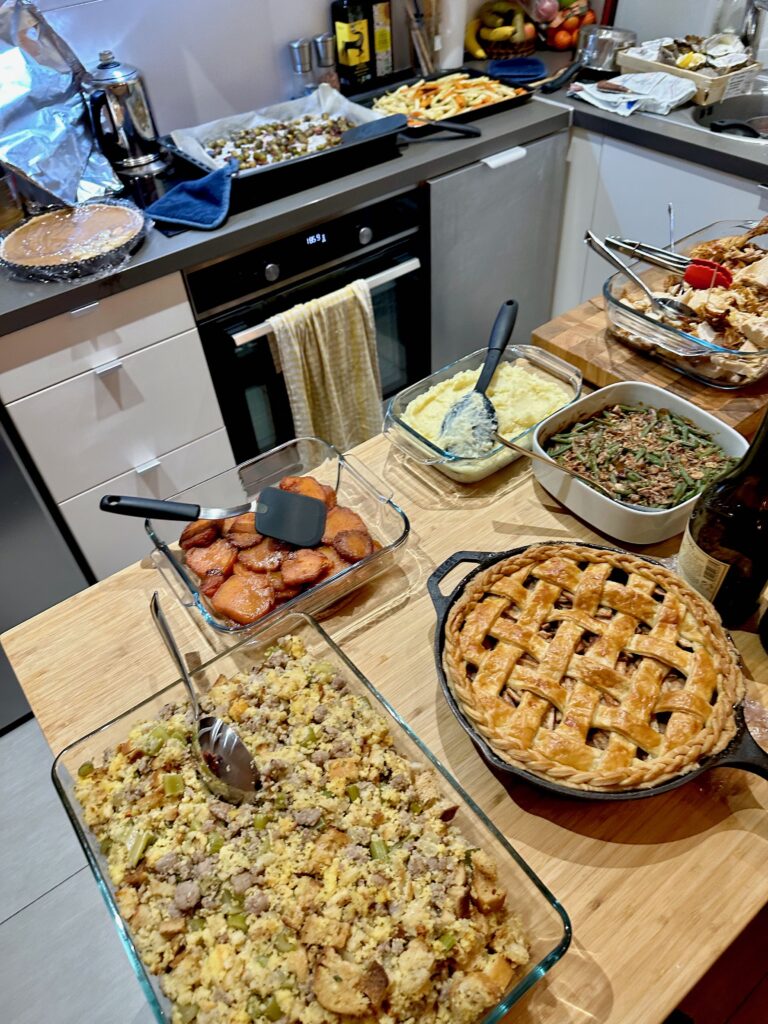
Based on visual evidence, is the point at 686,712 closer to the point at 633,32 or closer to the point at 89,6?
the point at 89,6

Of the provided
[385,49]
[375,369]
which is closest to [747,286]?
[375,369]

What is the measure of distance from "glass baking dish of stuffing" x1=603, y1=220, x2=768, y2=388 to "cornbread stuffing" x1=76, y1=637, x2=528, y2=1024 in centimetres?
79

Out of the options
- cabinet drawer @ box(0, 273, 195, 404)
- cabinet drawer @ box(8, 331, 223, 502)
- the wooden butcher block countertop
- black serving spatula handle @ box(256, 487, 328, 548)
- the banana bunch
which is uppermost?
the banana bunch

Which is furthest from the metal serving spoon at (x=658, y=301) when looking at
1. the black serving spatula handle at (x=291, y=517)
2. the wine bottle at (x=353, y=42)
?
the wine bottle at (x=353, y=42)

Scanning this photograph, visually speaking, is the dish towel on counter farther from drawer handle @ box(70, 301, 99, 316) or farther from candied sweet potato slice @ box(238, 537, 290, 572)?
candied sweet potato slice @ box(238, 537, 290, 572)

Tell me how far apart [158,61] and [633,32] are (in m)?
1.48

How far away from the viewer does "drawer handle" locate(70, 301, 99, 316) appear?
154cm

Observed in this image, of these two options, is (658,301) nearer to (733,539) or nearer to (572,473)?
(572,473)

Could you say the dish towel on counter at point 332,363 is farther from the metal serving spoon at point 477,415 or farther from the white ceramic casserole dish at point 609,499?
the white ceramic casserole dish at point 609,499

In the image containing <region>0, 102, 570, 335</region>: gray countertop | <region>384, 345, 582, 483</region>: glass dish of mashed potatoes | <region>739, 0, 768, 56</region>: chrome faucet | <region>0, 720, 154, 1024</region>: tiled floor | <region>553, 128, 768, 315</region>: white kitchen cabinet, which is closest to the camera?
<region>384, 345, 582, 483</region>: glass dish of mashed potatoes

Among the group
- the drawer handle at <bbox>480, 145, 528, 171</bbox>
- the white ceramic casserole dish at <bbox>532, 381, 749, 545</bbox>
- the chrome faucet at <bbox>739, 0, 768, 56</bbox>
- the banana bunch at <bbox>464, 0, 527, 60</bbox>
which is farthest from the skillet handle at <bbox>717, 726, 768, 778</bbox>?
the banana bunch at <bbox>464, 0, 527, 60</bbox>

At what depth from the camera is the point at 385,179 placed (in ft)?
6.00

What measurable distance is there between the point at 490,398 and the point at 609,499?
303 mm

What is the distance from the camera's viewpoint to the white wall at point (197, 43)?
1831 mm
